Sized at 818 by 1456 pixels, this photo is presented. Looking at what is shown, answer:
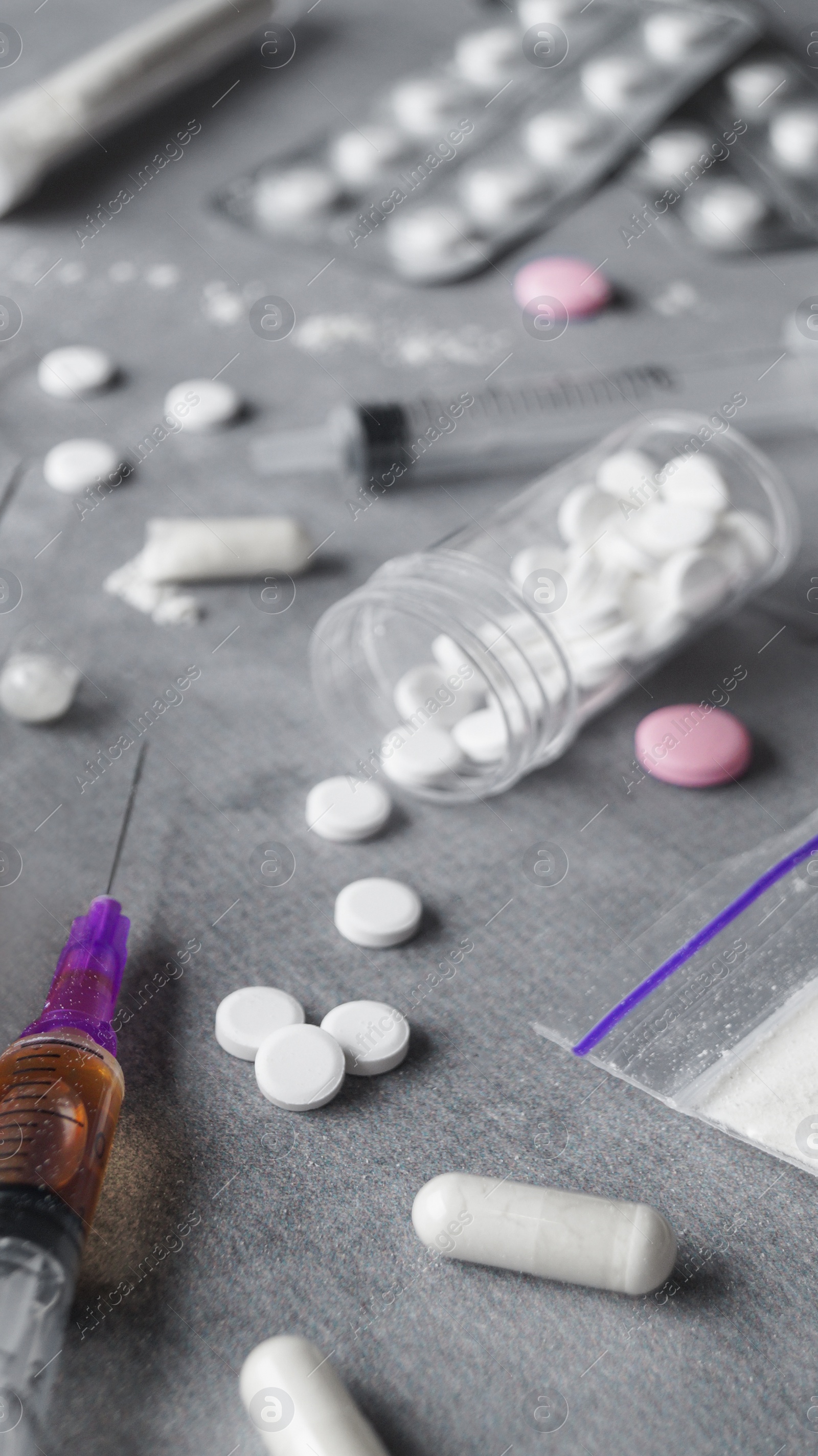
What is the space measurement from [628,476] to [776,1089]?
1.78ft

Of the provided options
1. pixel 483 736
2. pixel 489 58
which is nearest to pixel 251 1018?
pixel 483 736

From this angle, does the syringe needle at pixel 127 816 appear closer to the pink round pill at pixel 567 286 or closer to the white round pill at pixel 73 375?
the white round pill at pixel 73 375

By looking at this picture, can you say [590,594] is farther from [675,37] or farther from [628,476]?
[675,37]

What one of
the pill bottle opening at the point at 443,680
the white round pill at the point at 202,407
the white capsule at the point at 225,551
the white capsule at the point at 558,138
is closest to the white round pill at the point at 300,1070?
the pill bottle opening at the point at 443,680

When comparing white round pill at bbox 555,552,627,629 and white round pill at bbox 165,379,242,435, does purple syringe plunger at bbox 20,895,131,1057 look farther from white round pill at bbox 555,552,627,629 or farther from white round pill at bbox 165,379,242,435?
white round pill at bbox 165,379,242,435

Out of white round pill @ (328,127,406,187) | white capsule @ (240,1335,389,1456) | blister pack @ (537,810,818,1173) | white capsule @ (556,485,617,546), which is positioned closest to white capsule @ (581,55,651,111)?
white round pill @ (328,127,406,187)

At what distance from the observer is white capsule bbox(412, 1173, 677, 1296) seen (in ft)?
2.07

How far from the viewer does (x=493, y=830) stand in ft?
2.98

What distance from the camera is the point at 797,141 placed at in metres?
1.45

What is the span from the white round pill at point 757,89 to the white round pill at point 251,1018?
1302mm

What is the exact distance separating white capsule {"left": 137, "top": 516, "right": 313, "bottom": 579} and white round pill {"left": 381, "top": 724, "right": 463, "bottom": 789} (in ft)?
0.76

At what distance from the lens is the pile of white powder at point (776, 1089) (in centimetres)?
69

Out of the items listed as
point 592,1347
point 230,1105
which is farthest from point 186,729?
point 592,1347

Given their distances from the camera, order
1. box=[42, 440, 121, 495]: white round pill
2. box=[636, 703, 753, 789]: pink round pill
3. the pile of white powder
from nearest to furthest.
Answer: the pile of white powder
box=[636, 703, 753, 789]: pink round pill
box=[42, 440, 121, 495]: white round pill
